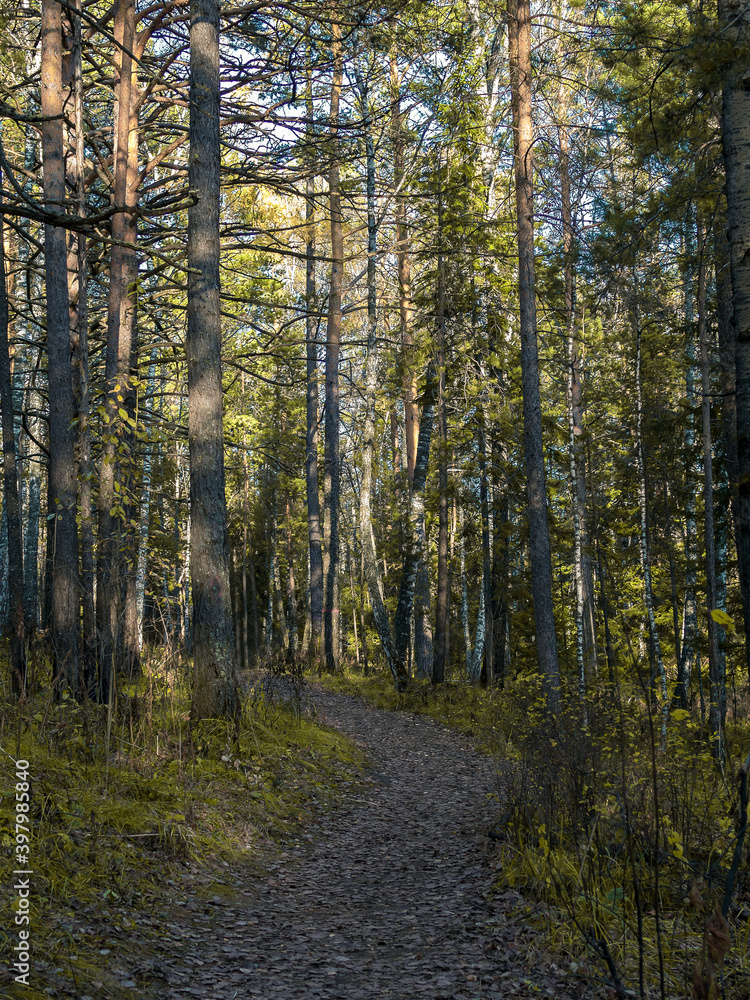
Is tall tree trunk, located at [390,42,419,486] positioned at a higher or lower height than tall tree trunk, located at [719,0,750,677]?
higher

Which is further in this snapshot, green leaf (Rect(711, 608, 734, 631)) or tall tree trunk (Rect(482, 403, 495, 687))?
tall tree trunk (Rect(482, 403, 495, 687))

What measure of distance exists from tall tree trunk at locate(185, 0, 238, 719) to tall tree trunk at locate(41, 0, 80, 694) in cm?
181

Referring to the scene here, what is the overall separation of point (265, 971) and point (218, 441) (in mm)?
4882

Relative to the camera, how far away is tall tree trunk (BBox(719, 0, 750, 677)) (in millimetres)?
5152

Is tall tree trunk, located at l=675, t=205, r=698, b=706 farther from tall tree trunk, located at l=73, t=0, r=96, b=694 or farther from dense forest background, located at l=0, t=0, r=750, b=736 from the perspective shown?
tall tree trunk, located at l=73, t=0, r=96, b=694

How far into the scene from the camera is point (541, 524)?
9.88 metres

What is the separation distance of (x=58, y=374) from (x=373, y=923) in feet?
23.0

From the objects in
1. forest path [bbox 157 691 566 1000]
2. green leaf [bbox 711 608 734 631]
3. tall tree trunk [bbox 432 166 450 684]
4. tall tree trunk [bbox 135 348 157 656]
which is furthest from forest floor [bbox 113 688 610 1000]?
tall tree trunk [bbox 432 166 450 684]

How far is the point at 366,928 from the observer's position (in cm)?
443

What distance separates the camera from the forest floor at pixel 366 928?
3.52m

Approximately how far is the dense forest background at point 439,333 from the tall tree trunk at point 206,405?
3cm

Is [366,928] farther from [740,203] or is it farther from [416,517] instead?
[416,517]

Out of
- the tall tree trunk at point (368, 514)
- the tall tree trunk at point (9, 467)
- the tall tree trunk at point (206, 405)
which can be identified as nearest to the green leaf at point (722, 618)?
the tall tree trunk at point (206, 405)

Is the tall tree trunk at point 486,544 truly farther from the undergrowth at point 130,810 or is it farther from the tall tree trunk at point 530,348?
the undergrowth at point 130,810
